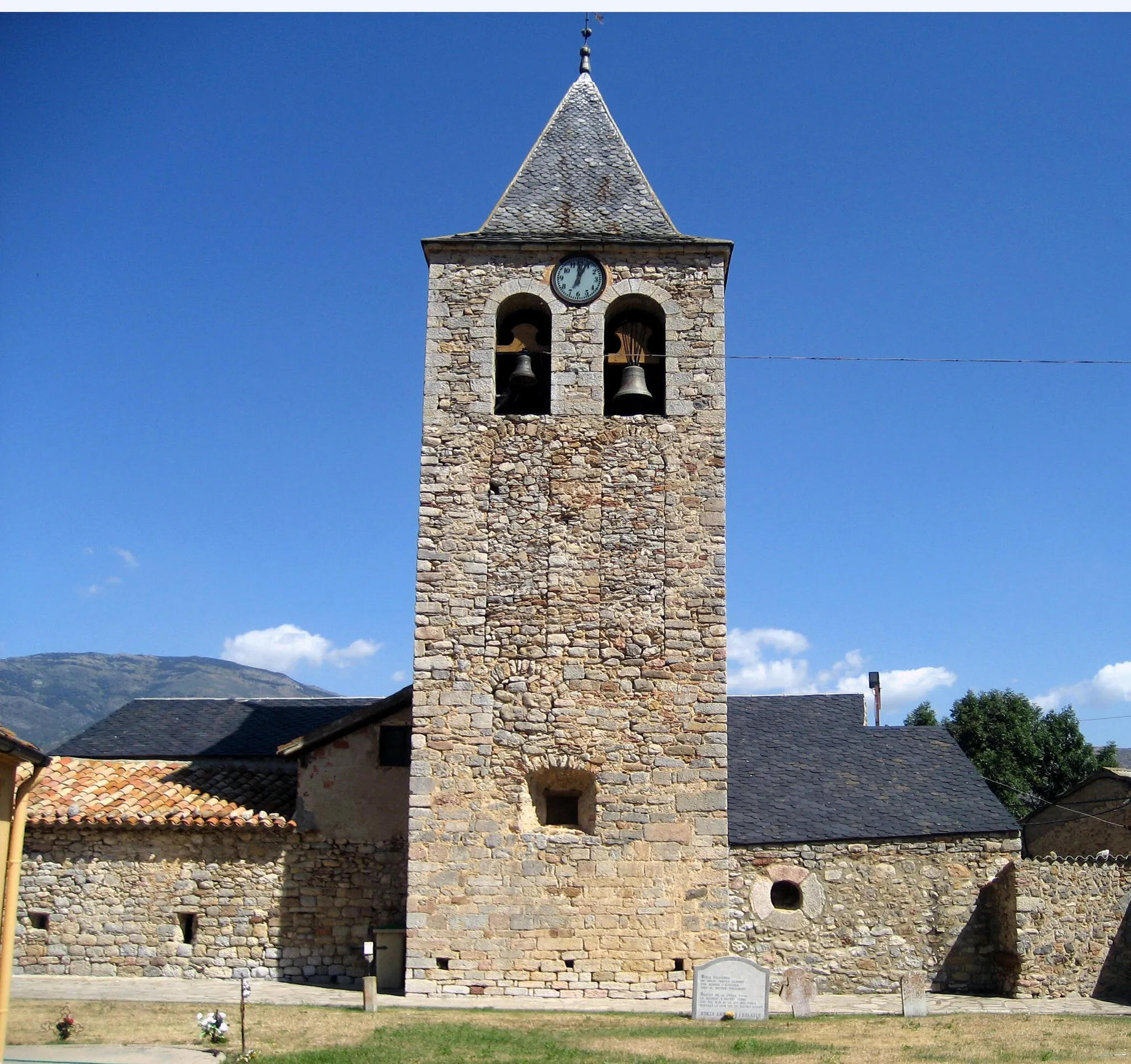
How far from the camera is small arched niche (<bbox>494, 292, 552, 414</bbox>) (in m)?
16.2

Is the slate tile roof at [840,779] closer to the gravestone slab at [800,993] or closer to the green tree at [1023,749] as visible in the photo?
the gravestone slab at [800,993]

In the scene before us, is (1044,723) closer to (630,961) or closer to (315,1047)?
(630,961)

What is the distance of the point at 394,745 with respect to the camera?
1650 centimetres

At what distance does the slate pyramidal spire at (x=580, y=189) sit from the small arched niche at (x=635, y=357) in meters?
1.04

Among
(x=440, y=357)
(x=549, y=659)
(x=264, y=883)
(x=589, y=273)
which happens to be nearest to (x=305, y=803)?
(x=264, y=883)

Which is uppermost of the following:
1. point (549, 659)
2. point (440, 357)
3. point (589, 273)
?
point (589, 273)

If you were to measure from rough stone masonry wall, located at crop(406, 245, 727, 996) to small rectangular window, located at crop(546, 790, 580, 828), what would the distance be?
1.14ft

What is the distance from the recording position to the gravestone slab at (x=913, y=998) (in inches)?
543

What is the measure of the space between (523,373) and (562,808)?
5905 millimetres

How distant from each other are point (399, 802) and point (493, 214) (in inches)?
341

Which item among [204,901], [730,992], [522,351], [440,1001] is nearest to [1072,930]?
[730,992]

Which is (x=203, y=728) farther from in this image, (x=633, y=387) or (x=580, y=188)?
(x=580, y=188)

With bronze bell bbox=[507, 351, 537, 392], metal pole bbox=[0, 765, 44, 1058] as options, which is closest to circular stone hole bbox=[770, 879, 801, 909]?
bronze bell bbox=[507, 351, 537, 392]

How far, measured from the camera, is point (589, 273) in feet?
53.1
